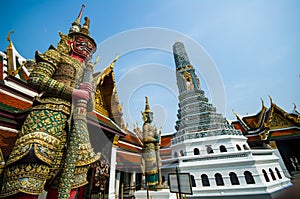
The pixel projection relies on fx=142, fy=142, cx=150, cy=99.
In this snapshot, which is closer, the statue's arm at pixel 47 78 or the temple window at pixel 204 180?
the statue's arm at pixel 47 78

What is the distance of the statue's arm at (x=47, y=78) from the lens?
1980mm

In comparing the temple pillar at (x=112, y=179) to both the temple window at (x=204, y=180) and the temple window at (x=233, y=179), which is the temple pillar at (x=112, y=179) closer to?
the temple window at (x=204, y=180)

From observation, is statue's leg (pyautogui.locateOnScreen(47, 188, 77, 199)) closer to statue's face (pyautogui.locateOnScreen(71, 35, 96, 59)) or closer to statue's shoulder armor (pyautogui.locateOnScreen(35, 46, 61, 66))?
statue's shoulder armor (pyautogui.locateOnScreen(35, 46, 61, 66))

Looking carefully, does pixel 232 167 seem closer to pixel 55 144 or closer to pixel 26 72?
pixel 55 144

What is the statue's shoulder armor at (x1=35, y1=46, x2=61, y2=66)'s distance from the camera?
2.16 metres

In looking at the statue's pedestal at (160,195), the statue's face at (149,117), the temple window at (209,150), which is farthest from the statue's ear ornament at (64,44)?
the temple window at (209,150)

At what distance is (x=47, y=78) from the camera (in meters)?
2.02

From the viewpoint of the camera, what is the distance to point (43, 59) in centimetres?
217

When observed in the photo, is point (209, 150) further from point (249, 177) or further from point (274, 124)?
point (274, 124)

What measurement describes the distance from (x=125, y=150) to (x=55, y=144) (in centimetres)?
646

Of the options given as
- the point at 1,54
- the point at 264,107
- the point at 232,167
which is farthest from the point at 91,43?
the point at 264,107

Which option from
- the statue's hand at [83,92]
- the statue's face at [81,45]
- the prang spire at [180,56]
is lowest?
the statue's hand at [83,92]

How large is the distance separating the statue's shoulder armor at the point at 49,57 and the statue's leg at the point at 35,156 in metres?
0.81

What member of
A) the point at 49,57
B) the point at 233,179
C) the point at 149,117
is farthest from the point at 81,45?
the point at 233,179
